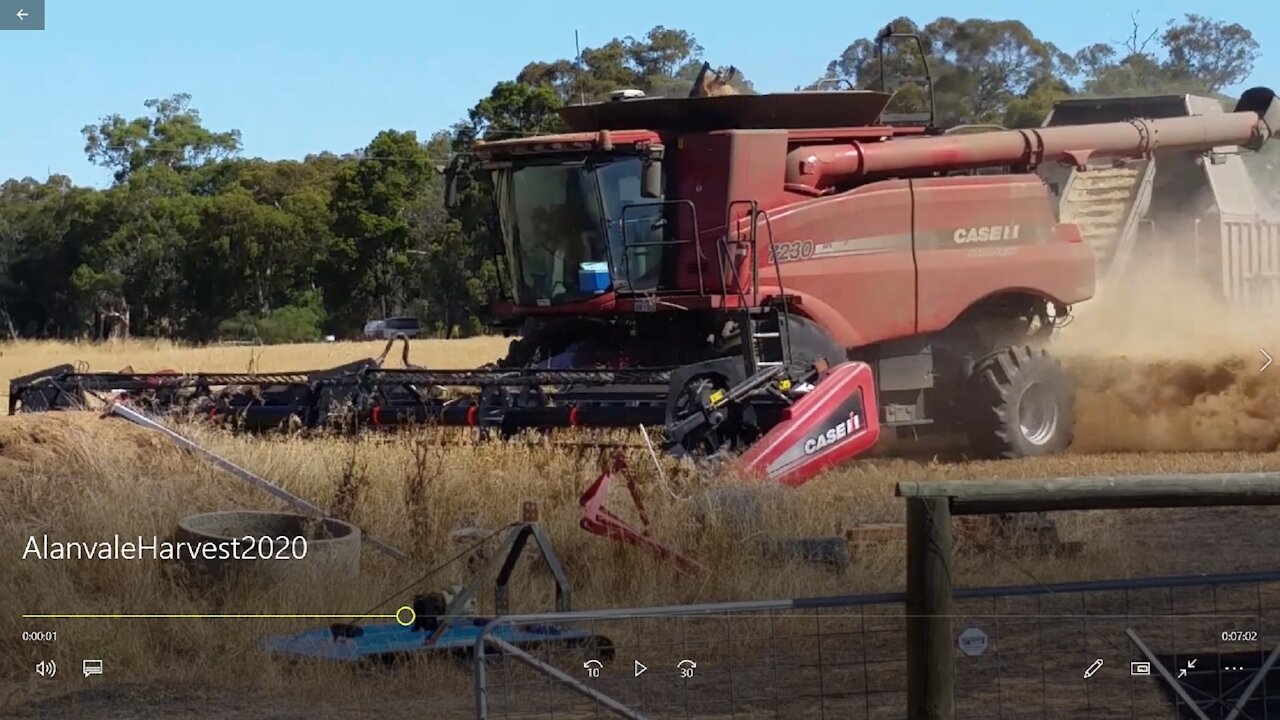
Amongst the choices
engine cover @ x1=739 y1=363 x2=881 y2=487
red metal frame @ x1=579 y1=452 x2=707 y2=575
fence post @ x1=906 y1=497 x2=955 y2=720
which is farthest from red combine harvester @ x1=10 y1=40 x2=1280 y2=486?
fence post @ x1=906 y1=497 x2=955 y2=720

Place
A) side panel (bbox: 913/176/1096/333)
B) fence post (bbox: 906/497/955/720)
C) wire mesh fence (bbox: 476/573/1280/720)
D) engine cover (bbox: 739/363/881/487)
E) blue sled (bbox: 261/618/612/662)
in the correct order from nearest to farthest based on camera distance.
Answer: fence post (bbox: 906/497/955/720), wire mesh fence (bbox: 476/573/1280/720), blue sled (bbox: 261/618/612/662), engine cover (bbox: 739/363/881/487), side panel (bbox: 913/176/1096/333)

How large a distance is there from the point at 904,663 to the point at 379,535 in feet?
12.1

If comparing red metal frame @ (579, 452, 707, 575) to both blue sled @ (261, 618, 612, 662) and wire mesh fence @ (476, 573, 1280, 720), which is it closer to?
wire mesh fence @ (476, 573, 1280, 720)

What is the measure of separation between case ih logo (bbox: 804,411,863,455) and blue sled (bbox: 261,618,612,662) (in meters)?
5.56

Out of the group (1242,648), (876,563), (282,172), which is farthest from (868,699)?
(282,172)

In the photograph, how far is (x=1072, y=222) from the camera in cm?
1823

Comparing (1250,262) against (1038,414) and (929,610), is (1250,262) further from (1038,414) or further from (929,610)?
(929,610)

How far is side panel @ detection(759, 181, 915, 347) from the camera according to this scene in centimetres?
1498

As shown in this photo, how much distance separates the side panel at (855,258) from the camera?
1498 centimetres

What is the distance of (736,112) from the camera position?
49.3 ft

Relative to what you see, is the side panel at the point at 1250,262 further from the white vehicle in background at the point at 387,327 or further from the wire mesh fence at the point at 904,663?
the white vehicle in background at the point at 387,327

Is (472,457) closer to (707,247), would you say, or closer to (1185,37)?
(707,247)

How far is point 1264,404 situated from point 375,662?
1206 cm

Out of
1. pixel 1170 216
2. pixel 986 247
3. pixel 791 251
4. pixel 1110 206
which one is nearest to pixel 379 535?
pixel 791 251
